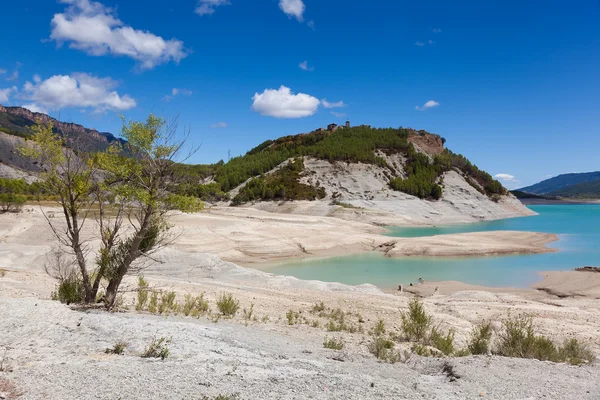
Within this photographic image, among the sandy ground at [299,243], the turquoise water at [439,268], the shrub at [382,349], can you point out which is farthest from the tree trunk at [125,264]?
the sandy ground at [299,243]

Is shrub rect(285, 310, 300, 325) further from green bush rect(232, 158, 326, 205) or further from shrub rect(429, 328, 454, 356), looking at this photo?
green bush rect(232, 158, 326, 205)

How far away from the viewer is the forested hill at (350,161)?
81.4 m

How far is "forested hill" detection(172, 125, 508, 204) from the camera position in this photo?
267 ft

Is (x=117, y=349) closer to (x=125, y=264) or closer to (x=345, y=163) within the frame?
(x=125, y=264)

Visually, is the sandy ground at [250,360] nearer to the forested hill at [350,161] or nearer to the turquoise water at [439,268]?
the turquoise water at [439,268]

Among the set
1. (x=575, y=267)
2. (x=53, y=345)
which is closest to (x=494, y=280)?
(x=575, y=267)

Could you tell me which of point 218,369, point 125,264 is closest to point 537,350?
point 218,369

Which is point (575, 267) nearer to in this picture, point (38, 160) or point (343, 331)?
point (343, 331)

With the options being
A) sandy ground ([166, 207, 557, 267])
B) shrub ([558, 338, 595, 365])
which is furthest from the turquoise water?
shrub ([558, 338, 595, 365])

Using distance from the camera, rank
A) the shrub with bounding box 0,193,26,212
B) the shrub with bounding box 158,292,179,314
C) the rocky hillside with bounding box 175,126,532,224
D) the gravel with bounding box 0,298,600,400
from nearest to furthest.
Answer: the gravel with bounding box 0,298,600,400 → the shrub with bounding box 158,292,179,314 → the shrub with bounding box 0,193,26,212 → the rocky hillside with bounding box 175,126,532,224

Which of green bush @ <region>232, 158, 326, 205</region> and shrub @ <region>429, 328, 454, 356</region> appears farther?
green bush @ <region>232, 158, 326, 205</region>

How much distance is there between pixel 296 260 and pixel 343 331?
21.2m

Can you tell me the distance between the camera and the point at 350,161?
90.6m

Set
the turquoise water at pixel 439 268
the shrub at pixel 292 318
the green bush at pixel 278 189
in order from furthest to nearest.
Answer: the green bush at pixel 278 189
the turquoise water at pixel 439 268
the shrub at pixel 292 318
